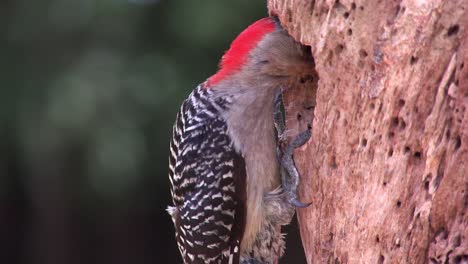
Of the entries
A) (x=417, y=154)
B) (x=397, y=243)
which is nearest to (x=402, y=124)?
(x=417, y=154)

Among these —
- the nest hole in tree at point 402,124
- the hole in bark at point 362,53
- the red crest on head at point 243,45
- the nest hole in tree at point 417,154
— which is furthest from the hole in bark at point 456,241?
the red crest on head at point 243,45

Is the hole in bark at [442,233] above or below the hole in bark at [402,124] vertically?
below

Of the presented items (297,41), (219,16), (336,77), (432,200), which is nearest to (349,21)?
(336,77)

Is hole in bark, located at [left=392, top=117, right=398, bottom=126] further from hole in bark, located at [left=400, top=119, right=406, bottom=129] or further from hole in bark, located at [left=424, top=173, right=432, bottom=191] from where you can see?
hole in bark, located at [left=424, top=173, right=432, bottom=191]

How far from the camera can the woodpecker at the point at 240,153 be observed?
324cm

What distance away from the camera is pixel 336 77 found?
2.72m

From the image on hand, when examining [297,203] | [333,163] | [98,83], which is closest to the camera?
[333,163]

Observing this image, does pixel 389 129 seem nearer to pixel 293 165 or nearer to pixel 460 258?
pixel 460 258

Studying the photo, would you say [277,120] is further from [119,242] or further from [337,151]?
[119,242]

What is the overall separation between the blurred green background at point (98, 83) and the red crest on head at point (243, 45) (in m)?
2.10

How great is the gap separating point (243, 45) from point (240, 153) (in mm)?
463

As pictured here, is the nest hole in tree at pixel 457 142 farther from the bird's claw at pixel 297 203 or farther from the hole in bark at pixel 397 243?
the bird's claw at pixel 297 203

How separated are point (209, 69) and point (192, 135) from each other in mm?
2598

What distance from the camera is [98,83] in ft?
17.6
